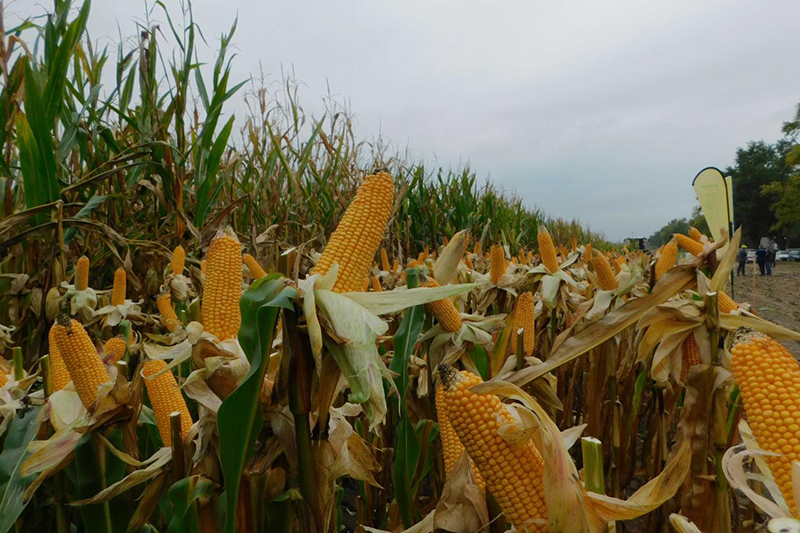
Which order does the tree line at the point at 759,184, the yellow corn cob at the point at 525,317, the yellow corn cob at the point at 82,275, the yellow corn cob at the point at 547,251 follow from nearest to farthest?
the yellow corn cob at the point at 525,317
the yellow corn cob at the point at 82,275
the yellow corn cob at the point at 547,251
the tree line at the point at 759,184

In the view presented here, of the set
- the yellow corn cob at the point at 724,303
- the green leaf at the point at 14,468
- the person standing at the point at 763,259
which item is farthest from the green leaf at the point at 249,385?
the person standing at the point at 763,259

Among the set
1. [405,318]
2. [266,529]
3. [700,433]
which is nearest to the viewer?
[266,529]

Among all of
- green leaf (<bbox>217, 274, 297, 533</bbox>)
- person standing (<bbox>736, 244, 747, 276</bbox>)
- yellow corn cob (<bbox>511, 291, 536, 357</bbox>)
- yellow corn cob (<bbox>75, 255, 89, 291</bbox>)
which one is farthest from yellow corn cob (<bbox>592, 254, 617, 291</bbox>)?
person standing (<bbox>736, 244, 747, 276</bbox>)

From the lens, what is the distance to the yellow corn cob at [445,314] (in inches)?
73.9

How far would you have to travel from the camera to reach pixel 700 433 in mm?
1528

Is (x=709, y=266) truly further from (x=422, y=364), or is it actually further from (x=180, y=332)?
(x=180, y=332)

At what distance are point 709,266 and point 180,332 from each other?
71.1 inches

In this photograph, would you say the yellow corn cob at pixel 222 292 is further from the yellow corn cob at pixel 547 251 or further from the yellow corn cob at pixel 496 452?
the yellow corn cob at pixel 547 251

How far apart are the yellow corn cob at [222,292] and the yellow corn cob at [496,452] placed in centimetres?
64

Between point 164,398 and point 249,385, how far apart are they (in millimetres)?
418

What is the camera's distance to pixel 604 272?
2.72m

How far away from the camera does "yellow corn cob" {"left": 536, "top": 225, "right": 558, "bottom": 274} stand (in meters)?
2.96

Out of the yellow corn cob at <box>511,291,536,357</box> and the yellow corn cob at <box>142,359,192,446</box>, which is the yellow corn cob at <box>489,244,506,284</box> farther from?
the yellow corn cob at <box>142,359,192,446</box>

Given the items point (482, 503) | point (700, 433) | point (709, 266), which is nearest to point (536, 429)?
point (482, 503)
